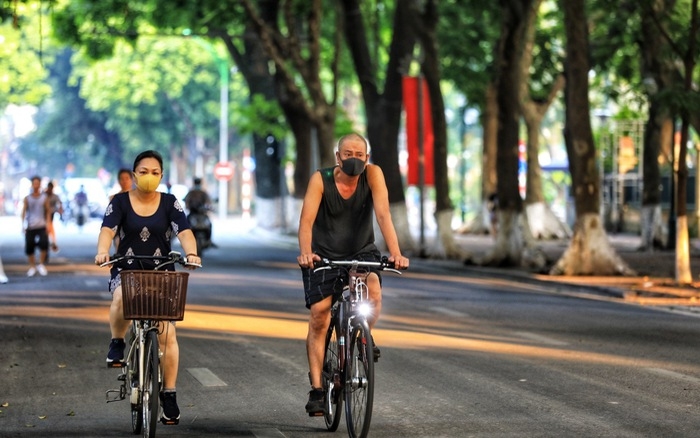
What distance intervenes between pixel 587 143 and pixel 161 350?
64.0 ft

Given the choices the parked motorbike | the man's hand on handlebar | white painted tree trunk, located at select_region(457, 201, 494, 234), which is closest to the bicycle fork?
the man's hand on handlebar

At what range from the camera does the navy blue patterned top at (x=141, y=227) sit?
982 centimetres

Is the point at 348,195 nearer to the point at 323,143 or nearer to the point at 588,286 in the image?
the point at 588,286

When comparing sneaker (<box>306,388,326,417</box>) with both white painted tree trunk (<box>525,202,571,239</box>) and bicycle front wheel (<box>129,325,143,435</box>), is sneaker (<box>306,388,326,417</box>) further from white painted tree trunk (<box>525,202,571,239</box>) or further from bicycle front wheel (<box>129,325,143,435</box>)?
white painted tree trunk (<box>525,202,571,239</box>)

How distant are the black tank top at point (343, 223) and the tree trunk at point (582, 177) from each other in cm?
1852

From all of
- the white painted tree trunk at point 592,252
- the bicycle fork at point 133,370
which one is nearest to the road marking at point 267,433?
the bicycle fork at point 133,370

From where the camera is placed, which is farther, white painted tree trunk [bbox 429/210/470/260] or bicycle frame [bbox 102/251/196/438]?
white painted tree trunk [bbox 429/210/470/260]

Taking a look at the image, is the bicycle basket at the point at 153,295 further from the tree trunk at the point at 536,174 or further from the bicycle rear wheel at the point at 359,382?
the tree trunk at the point at 536,174

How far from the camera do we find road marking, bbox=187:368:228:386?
40.7 ft

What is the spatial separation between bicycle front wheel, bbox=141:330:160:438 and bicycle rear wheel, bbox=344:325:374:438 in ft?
3.45

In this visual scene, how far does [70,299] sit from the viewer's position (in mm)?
22109

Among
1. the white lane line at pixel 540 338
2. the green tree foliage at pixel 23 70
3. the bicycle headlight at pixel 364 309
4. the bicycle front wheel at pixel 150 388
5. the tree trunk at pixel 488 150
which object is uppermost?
the green tree foliage at pixel 23 70

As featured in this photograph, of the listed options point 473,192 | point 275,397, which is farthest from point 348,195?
point 473,192

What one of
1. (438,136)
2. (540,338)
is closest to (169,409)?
(540,338)
